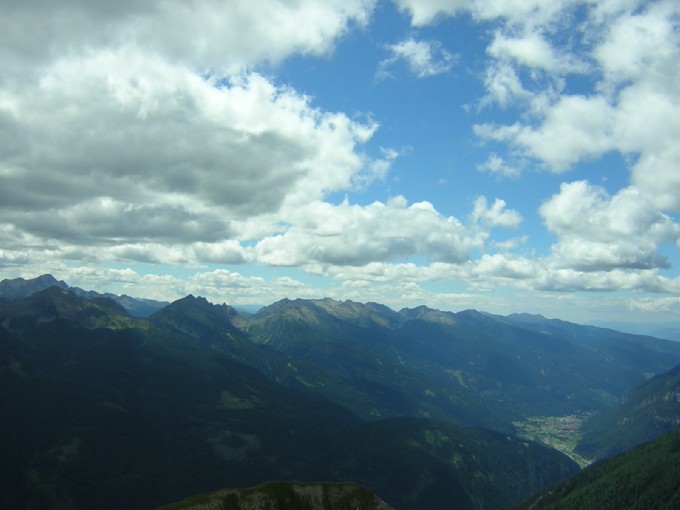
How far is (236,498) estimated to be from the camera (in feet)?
632

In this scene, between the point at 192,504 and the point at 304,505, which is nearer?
the point at 192,504

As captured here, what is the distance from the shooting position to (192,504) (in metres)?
178

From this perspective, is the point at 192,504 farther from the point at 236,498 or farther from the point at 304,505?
the point at 304,505

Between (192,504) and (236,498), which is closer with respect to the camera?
(192,504)

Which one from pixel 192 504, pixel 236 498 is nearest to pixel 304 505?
pixel 236 498

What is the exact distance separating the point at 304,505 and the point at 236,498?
27.7 metres

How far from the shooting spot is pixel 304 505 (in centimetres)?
19850

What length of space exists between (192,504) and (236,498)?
1989cm

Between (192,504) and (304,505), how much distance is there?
4563 centimetres
